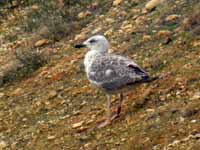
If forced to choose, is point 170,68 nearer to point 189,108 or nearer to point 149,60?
point 149,60

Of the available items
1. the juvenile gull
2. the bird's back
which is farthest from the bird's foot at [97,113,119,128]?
the bird's back

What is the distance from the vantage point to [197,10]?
43.2 ft

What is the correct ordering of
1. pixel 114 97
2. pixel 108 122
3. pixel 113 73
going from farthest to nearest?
pixel 114 97, pixel 108 122, pixel 113 73

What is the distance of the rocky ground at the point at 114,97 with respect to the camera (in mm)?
9891

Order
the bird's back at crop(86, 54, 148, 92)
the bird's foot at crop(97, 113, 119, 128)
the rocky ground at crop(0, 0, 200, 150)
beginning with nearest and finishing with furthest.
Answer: the rocky ground at crop(0, 0, 200, 150) → the bird's back at crop(86, 54, 148, 92) → the bird's foot at crop(97, 113, 119, 128)

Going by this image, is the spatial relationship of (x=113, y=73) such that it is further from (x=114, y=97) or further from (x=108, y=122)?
(x=114, y=97)

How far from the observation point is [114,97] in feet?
38.1

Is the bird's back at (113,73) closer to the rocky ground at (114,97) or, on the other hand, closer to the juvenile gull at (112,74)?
the juvenile gull at (112,74)

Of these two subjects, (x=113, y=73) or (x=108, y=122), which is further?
(x=108, y=122)

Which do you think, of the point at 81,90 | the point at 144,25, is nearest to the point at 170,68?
the point at 81,90

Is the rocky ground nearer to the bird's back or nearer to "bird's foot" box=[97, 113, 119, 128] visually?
"bird's foot" box=[97, 113, 119, 128]

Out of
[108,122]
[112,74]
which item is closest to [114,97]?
[108,122]

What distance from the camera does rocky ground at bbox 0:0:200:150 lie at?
389 inches

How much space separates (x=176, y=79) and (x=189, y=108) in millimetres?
1315
